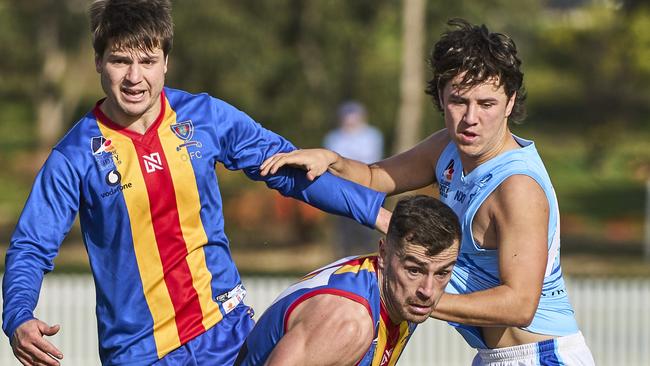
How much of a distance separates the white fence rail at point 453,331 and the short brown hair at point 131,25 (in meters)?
7.71

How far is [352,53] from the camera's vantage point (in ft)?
87.1

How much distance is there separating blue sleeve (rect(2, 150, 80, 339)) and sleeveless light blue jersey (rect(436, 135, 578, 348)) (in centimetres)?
150

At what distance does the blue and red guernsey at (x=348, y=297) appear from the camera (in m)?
3.83

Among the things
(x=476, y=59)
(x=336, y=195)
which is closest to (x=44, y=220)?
(x=336, y=195)

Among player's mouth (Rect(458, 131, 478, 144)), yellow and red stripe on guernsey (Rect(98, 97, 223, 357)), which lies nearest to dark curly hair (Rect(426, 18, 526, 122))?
player's mouth (Rect(458, 131, 478, 144))

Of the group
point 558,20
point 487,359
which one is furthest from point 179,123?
point 558,20

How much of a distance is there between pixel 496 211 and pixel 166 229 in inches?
49.4

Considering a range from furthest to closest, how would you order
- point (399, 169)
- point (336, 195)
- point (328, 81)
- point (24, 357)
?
point (328, 81) < point (399, 169) < point (336, 195) < point (24, 357)

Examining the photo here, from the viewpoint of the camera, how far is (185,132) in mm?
4461

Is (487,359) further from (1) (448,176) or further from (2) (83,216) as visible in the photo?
(2) (83,216)

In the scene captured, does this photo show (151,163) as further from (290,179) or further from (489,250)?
(489,250)

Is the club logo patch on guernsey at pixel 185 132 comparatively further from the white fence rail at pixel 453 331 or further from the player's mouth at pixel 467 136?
the white fence rail at pixel 453 331

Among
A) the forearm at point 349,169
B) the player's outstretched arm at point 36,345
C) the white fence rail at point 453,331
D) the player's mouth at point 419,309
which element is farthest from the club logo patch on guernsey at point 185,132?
the white fence rail at point 453,331

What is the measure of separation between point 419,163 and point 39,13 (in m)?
30.7
